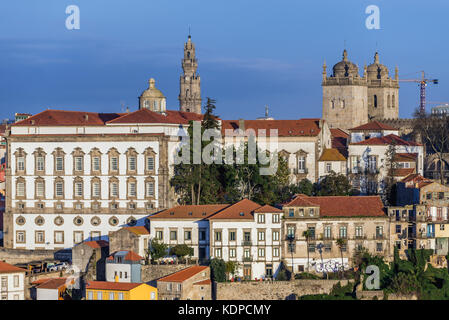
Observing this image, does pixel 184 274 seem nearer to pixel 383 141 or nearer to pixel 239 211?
pixel 239 211

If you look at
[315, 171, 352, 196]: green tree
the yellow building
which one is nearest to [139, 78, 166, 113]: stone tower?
[315, 171, 352, 196]: green tree

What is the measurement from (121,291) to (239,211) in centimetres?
1050

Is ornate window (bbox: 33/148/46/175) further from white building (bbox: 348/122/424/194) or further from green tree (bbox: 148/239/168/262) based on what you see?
white building (bbox: 348/122/424/194)

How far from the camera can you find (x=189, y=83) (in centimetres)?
15075

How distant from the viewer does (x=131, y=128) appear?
82.1 m

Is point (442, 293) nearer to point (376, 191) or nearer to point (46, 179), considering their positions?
point (376, 191)

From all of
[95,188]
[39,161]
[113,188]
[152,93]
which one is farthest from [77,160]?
[152,93]

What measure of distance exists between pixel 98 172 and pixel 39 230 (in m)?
6.60

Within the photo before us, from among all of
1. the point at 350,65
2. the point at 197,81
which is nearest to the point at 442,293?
the point at 350,65

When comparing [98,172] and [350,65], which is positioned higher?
[350,65]

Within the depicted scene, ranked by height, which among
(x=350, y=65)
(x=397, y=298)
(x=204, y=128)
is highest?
(x=350, y=65)

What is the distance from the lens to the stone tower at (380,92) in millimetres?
124375

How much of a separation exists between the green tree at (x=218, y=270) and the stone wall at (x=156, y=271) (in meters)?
2.20

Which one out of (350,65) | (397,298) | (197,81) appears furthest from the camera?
(197,81)
